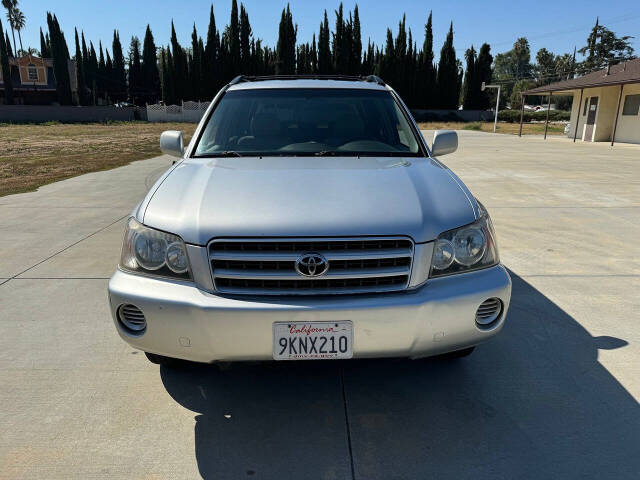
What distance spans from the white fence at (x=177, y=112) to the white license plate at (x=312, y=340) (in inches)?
1861

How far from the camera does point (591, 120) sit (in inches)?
998

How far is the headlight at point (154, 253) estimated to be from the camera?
2273 millimetres

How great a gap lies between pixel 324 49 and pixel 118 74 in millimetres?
31883

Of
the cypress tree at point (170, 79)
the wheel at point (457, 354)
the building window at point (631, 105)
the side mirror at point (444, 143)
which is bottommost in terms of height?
the wheel at point (457, 354)

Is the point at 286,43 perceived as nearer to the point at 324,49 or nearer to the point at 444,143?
the point at 324,49

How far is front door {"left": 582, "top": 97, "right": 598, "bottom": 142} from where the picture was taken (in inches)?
984

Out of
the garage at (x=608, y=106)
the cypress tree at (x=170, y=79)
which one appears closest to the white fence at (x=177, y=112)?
the cypress tree at (x=170, y=79)

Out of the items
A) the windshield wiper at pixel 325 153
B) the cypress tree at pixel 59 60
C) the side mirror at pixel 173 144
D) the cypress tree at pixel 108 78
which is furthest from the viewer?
the cypress tree at pixel 108 78

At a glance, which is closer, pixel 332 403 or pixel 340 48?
pixel 332 403

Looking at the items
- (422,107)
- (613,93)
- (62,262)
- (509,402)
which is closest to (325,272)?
(509,402)

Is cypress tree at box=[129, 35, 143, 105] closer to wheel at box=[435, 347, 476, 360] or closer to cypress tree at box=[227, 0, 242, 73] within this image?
cypress tree at box=[227, 0, 242, 73]

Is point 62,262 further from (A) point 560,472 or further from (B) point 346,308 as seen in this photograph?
(A) point 560,472

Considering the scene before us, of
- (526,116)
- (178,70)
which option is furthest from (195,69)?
(526,116)

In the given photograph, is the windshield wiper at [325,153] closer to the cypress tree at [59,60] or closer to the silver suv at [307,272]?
the silver suv at [307,272]
